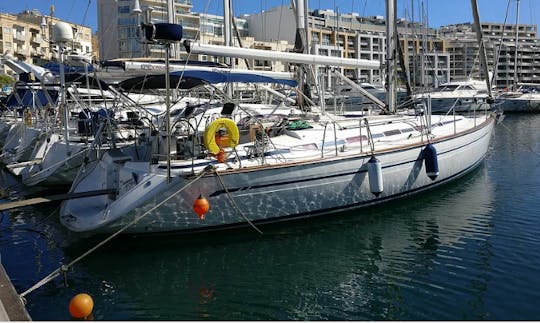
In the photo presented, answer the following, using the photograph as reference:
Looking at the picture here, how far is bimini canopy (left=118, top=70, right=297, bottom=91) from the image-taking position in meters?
10.5

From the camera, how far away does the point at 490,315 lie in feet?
21.0

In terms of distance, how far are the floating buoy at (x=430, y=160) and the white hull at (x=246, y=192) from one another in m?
0.19

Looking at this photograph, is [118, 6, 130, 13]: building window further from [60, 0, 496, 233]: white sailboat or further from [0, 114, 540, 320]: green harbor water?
[60, 0, 496, 233]: white sailboat

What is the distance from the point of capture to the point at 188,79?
10516 mm

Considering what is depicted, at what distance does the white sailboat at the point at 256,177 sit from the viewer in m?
8.92

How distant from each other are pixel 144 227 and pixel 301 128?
14.7 feet

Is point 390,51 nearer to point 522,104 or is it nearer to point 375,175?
point 375,175

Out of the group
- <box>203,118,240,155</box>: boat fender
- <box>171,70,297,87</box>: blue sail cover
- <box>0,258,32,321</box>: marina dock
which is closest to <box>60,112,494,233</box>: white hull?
<box>203,118,240,155</box>: boat fender

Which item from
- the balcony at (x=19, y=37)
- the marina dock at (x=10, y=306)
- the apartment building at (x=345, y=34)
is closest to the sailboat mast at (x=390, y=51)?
the marina dock at (x=10, y=306)

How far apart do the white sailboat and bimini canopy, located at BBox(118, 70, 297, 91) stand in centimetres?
10

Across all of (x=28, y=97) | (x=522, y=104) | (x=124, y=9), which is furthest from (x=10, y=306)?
(x=124, y=9)

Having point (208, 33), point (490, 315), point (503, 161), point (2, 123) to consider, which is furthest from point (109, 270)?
point (208, 33)

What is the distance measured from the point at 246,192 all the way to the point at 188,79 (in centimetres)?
289

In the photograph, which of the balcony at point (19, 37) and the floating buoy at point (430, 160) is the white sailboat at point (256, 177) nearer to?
the floating buoy at point (430, 160)
